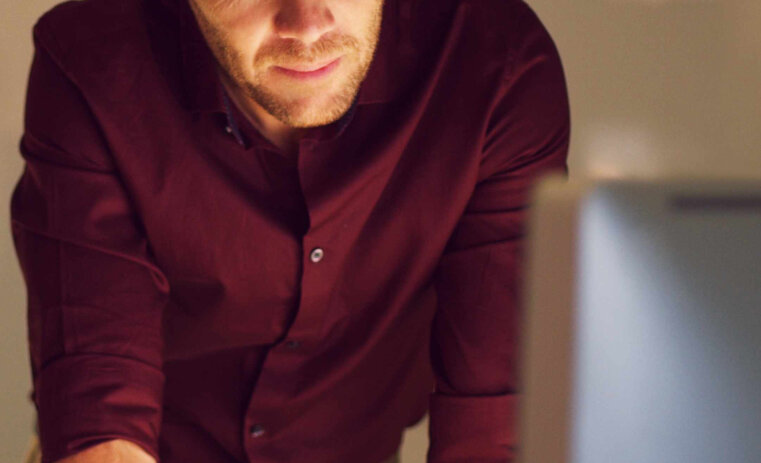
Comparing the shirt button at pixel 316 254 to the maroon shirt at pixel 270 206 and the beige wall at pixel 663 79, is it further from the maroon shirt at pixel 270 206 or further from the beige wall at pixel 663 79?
the beige wall at pixel 663 79

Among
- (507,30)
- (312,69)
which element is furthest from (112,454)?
(507,30)

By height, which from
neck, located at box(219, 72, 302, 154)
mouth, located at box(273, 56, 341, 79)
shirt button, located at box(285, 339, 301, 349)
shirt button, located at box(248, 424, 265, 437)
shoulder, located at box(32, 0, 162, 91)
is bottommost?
shirt button, located at box(248, 424, 265, 437)

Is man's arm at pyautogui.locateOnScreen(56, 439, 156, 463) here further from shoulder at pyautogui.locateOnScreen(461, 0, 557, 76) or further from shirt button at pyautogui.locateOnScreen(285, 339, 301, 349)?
shoulder at pyautogui.locateOnScreen(461, 0, 557, 76)

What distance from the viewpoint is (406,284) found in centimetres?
105

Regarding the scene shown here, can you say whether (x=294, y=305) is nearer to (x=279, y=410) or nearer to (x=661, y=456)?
(x=279, y=410)

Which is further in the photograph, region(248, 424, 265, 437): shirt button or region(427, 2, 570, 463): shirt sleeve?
region(248, 424, 265, 437): shirt button

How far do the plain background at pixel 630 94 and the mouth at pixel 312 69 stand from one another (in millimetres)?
935

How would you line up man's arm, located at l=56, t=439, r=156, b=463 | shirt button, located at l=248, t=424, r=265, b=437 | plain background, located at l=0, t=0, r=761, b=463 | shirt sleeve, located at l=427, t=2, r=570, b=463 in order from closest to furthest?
man's arm, located at l=56, t=439, r=156, b=463 → shirt sleeve, located at l=427, t=2, r=570, b=463 → shirt button, located at l=248, t=424, r=265, b=437 → plain background, located at l=0, t=0, r=761, b=463

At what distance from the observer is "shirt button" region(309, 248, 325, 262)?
979 mm

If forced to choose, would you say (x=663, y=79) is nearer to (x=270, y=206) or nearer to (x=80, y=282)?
(x=270, y=206)

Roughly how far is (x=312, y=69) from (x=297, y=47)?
0.02 metres

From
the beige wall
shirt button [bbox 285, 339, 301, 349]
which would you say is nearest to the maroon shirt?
shirt button [bbox 285, 339, 301, 349]

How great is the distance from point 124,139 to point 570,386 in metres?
0.70

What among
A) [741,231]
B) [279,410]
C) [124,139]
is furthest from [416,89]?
[741,231]
